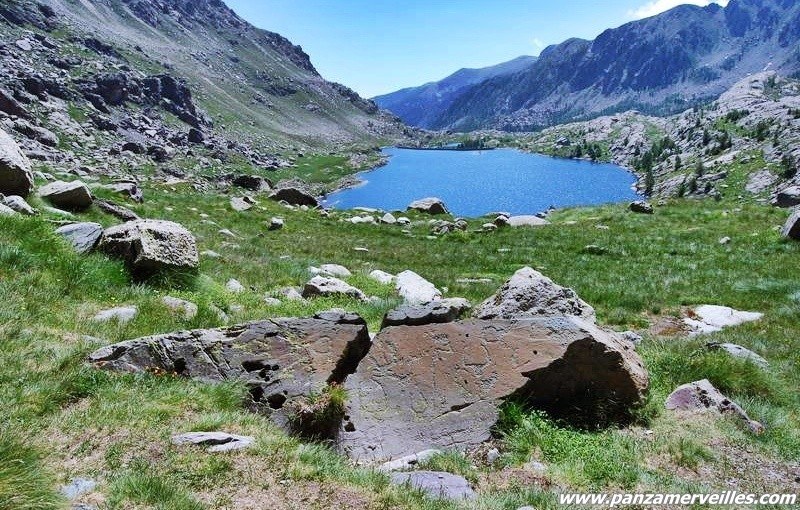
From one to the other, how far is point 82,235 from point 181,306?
3757 mm

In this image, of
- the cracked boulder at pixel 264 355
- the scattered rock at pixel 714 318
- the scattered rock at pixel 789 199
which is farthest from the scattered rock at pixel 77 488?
the scattered rock at pixel 789 199

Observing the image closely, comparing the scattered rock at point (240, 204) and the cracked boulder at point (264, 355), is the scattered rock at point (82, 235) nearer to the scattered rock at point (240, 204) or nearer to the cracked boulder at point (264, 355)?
the cracked boulder at point (264, 355)

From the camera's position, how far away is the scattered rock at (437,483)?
18.2ft

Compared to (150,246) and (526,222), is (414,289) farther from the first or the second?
(526,222)

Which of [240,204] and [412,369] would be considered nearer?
[412,369]

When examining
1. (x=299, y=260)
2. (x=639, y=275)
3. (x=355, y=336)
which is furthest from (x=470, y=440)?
(x=639, y=275)

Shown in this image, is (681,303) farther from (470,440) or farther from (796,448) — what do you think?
(470,440)

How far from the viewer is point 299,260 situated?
20.8m

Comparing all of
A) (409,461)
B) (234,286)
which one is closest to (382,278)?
(234,286)

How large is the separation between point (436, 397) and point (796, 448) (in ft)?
16.3

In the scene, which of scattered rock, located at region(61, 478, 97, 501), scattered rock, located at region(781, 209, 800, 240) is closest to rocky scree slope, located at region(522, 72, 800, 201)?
scattered rock, located at region(781, 209, 800, 240)

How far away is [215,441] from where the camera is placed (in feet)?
18.8

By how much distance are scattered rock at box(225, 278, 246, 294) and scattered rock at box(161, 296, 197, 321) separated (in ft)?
7.14

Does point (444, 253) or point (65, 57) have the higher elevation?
point (65, 57)
